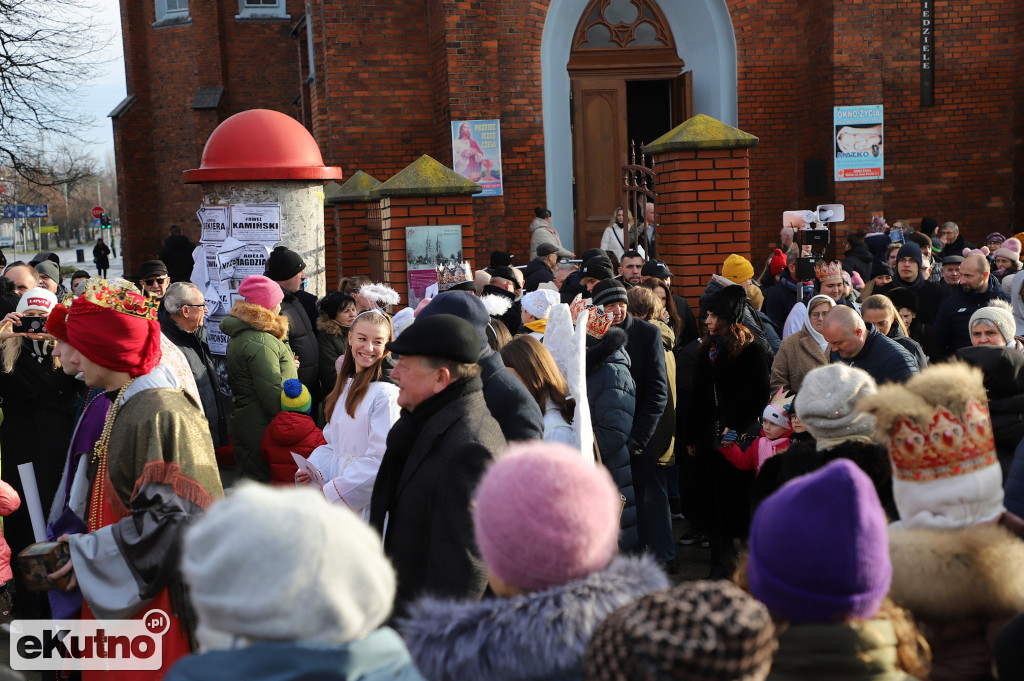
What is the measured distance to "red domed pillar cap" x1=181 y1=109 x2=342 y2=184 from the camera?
313 inches

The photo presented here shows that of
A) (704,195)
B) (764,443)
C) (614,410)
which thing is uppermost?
(704,195)

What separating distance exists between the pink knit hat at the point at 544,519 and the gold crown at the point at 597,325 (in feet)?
11.3

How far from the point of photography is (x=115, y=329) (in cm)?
352

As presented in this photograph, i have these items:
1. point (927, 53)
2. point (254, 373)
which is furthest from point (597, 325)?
point (927, 53)

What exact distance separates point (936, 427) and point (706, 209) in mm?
6235

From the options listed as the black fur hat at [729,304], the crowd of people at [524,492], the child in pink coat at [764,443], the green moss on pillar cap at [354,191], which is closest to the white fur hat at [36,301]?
the crowd of people at [524,492]

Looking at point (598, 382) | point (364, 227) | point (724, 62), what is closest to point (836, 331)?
point (598, 382)

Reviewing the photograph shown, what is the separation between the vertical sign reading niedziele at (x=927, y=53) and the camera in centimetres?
1417

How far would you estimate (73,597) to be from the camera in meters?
3.45

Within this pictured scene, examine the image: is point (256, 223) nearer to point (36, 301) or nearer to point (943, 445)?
point (36, 301)

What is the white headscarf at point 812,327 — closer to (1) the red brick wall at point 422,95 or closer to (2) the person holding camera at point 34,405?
(2) the person holding camera at point 34,405

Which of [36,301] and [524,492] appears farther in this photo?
[36,301]

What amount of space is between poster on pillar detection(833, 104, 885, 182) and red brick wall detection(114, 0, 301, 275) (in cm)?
1393

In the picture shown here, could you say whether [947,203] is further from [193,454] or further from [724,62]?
[193,454]
